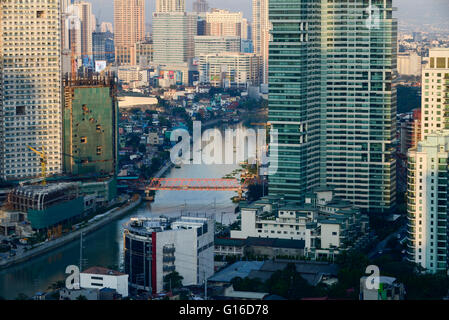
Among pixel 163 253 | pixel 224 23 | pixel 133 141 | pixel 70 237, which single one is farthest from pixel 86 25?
pixel 163 253

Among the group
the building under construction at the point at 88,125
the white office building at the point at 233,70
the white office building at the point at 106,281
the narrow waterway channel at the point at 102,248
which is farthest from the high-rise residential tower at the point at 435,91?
the white office building at the point at 233,70

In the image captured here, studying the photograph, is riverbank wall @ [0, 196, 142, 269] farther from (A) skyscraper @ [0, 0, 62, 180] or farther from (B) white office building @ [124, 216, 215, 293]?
(B) white office building @ [124, 216, 215, 293]

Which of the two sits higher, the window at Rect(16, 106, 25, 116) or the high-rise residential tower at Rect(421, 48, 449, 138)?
the high-rise residential tower at Rect(421, 48, 449, 138)

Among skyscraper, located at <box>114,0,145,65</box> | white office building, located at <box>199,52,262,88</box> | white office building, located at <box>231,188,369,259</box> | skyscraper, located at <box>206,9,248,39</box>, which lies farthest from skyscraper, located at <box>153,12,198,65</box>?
white office building, located at <box>231,188,369,259</box>

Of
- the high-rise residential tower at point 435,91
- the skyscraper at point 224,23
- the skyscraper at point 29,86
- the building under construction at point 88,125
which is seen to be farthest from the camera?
the skyscraper at point 224,23

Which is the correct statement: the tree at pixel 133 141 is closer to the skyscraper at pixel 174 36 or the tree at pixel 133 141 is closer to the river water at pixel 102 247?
the river water at pixel 102 247
